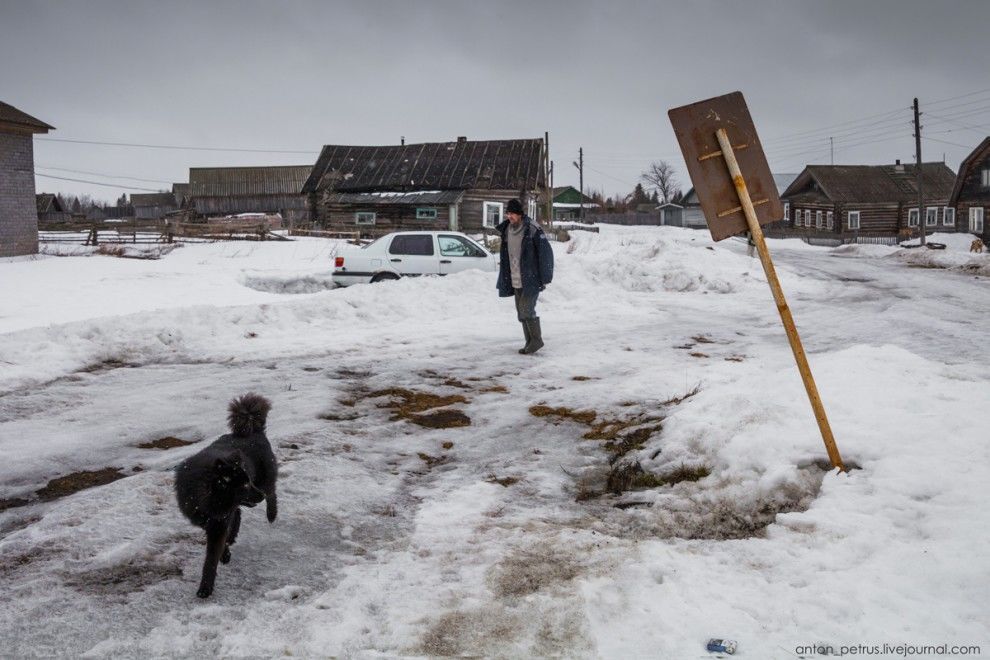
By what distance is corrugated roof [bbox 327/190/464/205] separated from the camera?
39094mm

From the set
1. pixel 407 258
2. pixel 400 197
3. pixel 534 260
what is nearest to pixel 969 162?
pixel 400 197

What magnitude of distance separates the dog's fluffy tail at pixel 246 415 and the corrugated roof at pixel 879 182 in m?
57.2

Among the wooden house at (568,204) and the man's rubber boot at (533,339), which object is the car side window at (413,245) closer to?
the man's rubber boot at (533,339)

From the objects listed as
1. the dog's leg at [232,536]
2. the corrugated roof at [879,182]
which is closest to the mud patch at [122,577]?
the dog's leg at [232,536]

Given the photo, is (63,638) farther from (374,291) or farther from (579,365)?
(374,291)

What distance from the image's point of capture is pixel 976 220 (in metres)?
43.8

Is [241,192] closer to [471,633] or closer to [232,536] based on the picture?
[232,536]

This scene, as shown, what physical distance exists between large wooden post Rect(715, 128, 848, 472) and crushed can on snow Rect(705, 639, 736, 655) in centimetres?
168

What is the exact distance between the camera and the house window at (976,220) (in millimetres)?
43188

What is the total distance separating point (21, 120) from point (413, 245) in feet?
57.0

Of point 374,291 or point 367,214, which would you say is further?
point 367,214

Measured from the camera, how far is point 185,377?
7520mm

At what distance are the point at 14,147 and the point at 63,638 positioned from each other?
26755 millimetres

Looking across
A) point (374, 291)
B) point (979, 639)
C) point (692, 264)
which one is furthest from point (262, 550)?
point (692, 264)
